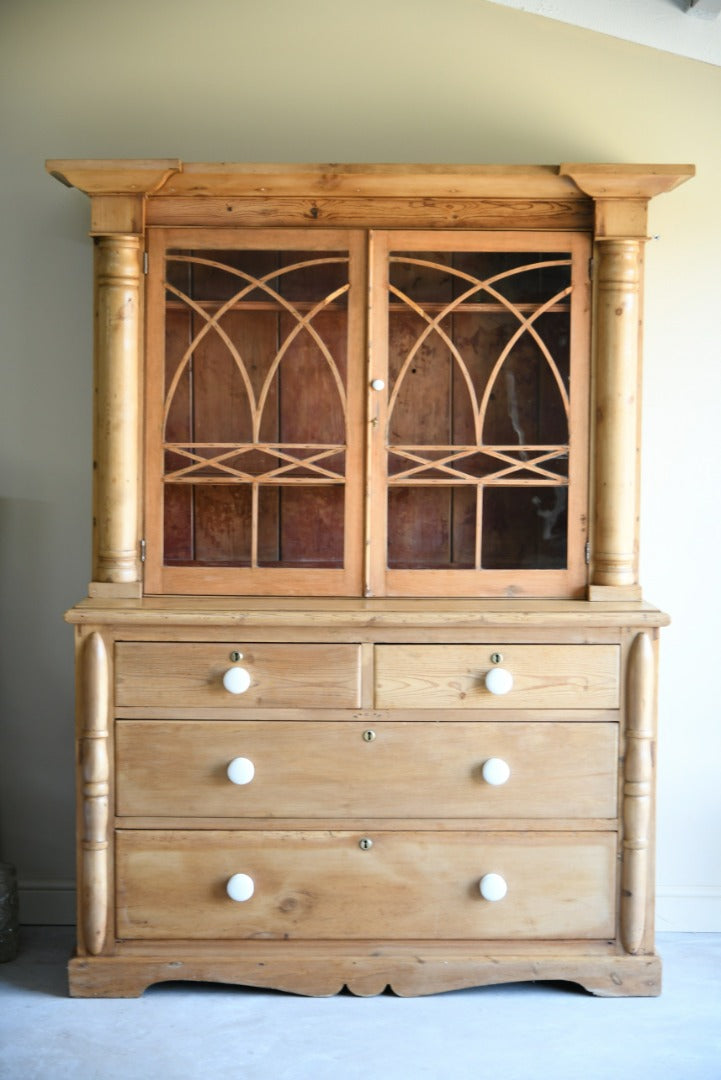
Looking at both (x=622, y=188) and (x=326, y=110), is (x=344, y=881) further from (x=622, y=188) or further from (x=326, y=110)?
(x=326, y=110)

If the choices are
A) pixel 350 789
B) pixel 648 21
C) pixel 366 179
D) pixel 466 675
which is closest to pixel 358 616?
pixel 466 675

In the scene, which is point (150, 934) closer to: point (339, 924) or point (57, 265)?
point (339, 924)

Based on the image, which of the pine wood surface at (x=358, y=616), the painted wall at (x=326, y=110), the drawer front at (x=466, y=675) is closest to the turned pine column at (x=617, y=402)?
the pine wood surface at (x=358, y=616)

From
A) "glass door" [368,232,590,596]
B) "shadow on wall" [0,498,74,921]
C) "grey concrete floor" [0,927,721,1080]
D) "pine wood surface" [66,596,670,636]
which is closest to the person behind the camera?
"grey concrete floor" [0,927,721,1080]

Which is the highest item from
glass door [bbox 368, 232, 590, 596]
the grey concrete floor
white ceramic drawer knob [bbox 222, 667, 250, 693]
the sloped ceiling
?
the sloped ceiling

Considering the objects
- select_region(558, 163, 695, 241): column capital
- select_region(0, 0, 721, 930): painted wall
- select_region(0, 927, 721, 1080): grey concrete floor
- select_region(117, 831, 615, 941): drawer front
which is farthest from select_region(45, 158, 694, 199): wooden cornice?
select_region(0, 927, 721, 1080): grey concrete floor

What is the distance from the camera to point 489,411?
8.33 feet

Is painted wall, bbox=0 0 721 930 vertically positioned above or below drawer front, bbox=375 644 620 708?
above

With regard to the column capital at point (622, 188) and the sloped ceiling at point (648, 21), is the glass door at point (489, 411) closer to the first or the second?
the column capital at point (622, 188)

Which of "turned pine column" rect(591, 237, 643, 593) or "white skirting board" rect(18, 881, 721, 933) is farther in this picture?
"white skirting board" rect(18, 881, 721, 933)

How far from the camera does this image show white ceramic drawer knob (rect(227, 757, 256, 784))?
7.80ft

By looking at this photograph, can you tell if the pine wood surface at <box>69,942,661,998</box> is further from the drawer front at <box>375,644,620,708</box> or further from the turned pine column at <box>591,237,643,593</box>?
the turned pine column at <box>591,237,643,593</box>

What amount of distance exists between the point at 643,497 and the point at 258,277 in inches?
44.5

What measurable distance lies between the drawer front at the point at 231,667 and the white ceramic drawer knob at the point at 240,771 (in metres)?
0.12
